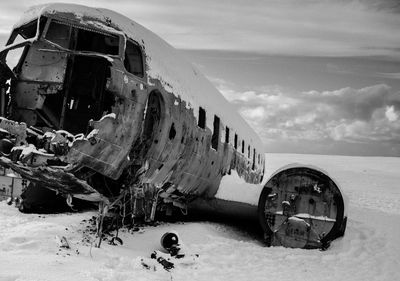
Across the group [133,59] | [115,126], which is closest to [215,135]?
[133,59]

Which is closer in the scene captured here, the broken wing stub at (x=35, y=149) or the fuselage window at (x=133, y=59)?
the broken wing stub at (x=35, y=149)

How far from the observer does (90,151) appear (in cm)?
671

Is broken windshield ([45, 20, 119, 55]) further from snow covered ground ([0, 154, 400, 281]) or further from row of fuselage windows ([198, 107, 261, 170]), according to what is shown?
snow covered ground ([0, 154, 400, 281])

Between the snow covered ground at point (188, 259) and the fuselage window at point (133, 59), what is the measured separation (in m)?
3.29

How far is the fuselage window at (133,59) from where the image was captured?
7641 mm

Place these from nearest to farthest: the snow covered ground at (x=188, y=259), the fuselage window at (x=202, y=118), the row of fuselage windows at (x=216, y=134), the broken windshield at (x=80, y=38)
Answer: the snow covered ground at (x=188, y=259) → the broken windshield at (x=80, y=38) → the fuselage window at (x=202, y=118) → the row of fuselage windows at (x=216, y=134)

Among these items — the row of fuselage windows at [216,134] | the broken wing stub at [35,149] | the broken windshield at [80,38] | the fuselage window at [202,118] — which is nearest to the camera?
the broken wing stub at [35,149]

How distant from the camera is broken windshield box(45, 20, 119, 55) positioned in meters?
7.57

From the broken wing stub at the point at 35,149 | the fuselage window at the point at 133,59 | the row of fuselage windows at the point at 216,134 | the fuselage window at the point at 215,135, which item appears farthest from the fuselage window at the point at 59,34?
the fuselage window at the point at 215,135

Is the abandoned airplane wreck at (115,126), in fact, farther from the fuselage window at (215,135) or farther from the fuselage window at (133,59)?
the fuselage window at (215,135)

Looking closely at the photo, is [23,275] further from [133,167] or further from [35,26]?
[35,26]

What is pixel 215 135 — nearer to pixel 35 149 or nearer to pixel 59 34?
pixel 59 34

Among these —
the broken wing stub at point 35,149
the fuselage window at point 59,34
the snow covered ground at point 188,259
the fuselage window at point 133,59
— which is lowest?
the snow covered ground at point 188,259

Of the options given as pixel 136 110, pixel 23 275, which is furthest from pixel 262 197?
pixel 23 275
